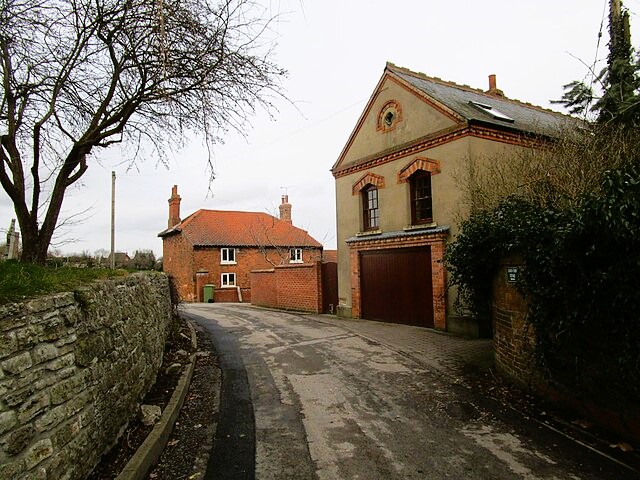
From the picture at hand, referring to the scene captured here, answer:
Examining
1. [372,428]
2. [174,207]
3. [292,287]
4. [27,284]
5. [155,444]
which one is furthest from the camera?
[174,207]

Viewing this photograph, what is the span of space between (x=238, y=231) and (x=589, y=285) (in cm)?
3120

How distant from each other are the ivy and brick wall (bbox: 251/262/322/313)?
39.3 ft

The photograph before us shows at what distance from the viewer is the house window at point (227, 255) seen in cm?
3167

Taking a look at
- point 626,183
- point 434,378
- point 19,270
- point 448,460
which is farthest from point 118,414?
point 626,183

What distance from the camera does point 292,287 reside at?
A: 62.8ft

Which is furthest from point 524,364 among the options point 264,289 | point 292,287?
point 264,289

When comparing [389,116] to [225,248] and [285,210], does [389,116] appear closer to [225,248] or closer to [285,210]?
[225,248]

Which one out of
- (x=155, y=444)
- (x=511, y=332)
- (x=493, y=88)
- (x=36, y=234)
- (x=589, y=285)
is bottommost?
(x=155, y=444)

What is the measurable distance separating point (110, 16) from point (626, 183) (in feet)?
22.6

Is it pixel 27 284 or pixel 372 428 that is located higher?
pixel 27 284

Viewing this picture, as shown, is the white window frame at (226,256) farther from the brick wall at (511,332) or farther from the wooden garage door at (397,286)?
the brick wall at (511,332)

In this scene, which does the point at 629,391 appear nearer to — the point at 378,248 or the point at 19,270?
the point at 19,270

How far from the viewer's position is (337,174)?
53.3 ft

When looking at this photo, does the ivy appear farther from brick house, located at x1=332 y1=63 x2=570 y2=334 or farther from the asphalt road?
brick house, located at x1=332 y1=63 x2=570 y2=334
